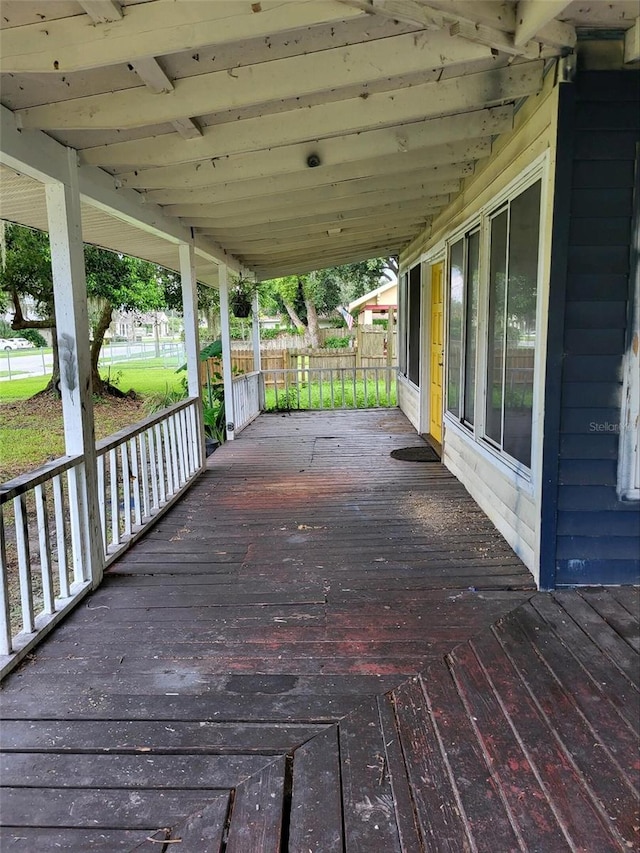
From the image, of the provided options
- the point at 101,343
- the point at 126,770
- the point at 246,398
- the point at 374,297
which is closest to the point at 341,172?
the point at 126,770

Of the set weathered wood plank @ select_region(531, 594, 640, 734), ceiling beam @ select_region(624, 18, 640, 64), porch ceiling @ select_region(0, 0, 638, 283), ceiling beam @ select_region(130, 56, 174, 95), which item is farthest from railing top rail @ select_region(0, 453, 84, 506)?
ceiling beam @ select_region(624, 18, 640, 64)

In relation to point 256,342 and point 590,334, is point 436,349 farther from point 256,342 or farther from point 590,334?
point 256,342

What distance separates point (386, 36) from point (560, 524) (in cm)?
242

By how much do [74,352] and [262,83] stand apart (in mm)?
1623

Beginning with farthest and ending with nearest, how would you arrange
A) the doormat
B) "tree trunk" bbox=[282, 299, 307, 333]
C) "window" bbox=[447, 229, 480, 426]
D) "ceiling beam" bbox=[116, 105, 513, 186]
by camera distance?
"tree trunk" bbox=[282, 299, 307, 333] < the doormat < "window" bbox=[447, 229, 480, 426] < "ceiling beam" bbox=[116, 105, 513, 186]

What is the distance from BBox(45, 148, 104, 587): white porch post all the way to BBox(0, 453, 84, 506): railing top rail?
11cm

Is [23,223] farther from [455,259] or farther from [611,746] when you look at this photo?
[611,746]

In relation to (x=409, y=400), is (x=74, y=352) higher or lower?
higher

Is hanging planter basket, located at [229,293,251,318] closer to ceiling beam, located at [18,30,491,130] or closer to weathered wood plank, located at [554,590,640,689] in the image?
ceiling beam, located at [18,30,491,130]

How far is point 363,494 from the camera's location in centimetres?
470

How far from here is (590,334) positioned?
279 centimetres

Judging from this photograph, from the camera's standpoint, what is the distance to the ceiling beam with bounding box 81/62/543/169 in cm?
279

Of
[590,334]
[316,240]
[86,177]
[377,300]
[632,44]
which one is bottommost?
[590,334]

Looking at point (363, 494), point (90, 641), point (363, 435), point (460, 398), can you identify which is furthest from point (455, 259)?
point (90, 641)
